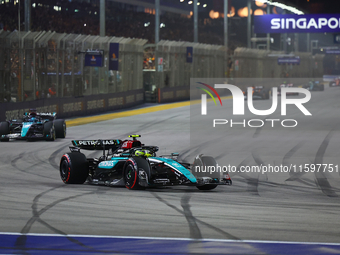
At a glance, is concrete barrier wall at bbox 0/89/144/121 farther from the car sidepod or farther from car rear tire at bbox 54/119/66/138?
the car sidepod

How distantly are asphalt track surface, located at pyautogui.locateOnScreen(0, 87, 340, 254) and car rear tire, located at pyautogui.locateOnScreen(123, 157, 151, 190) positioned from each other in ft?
0.68

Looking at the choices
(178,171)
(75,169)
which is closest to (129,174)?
(178,171)

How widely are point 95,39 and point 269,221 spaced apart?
26.9 m

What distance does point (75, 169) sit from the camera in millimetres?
11859

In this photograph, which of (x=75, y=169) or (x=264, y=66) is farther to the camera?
(x=264, y=66)

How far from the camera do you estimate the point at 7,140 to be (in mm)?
20172

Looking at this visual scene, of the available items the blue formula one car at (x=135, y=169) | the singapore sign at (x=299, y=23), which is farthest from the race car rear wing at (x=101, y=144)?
the singapore sign at (x=299, y=23)

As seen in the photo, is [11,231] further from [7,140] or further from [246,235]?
[7,140]

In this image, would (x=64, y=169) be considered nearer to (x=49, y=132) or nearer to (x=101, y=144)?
(x=101, y=144)

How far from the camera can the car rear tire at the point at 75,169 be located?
11.8 meters

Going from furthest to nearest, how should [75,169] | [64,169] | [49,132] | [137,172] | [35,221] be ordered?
[49,132] < [64,169] < [75,169] < [137,172] < [35,221]

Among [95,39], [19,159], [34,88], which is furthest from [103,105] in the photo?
[19,159]

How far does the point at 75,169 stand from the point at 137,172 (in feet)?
5.10

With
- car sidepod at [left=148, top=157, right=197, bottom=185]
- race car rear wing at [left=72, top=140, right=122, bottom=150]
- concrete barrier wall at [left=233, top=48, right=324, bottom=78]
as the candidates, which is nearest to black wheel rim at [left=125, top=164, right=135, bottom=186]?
car sidepod at [left=148, top=157, right=197, bottom=185]
